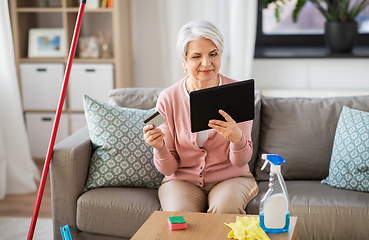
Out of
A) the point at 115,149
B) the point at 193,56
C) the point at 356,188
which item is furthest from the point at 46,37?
the point at 356,188

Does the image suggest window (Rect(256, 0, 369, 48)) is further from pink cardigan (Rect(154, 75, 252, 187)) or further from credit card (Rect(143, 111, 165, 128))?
credit card (Rect(143, 111, 165, 128))

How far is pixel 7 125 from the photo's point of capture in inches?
112

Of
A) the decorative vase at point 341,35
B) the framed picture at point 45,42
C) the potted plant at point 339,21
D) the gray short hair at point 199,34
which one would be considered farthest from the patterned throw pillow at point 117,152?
the decorative vase at point 341,35

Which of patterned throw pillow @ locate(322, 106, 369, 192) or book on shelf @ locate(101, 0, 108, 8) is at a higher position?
book on shelf @ locate(101, 0, 108, 8)

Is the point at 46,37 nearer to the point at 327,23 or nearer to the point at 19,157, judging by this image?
the point at 19,157

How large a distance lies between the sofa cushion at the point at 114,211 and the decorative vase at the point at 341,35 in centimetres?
192

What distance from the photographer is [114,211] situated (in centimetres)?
183

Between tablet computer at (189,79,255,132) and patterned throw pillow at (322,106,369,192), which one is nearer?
tablet computer at (189,79,255,132)

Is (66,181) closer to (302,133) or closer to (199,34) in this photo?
(199,34)

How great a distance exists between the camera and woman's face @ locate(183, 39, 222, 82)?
5.55ft

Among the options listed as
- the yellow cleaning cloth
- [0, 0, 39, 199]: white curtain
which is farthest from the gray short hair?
[0, 0, 39, 199]: white curtain

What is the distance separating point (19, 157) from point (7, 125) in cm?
23

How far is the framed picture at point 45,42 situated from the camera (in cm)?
328

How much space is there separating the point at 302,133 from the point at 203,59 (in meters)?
0.72
